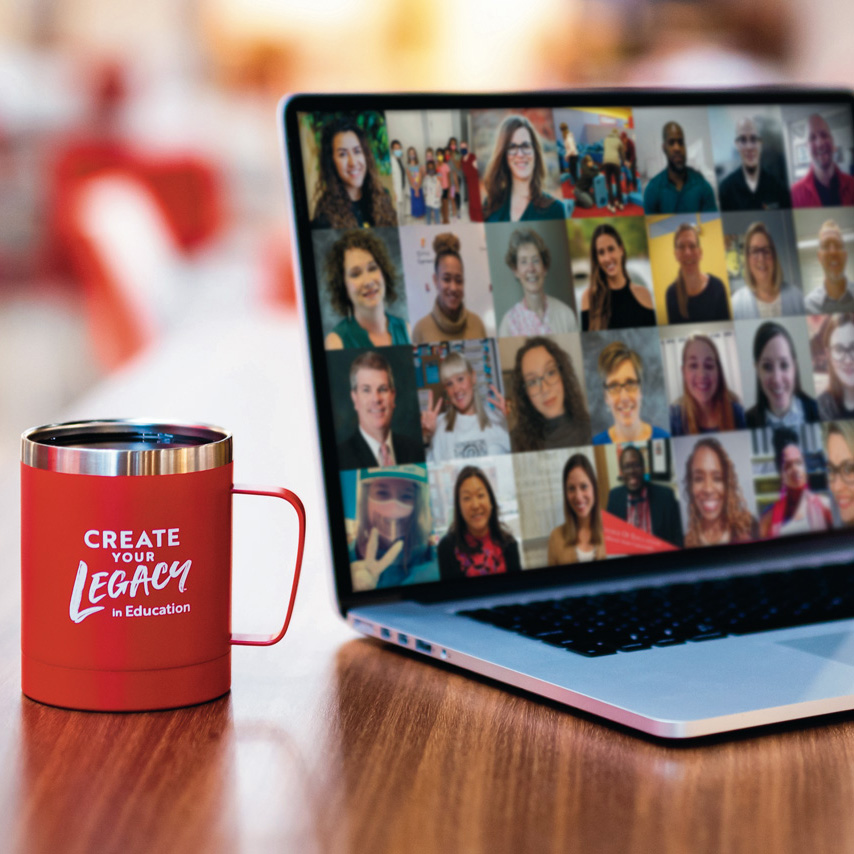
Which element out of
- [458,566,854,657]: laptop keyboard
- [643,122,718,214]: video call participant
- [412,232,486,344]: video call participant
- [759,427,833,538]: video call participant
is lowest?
[458,566,854,657]: laptop keyboard

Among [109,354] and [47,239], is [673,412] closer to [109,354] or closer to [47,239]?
[109,354]

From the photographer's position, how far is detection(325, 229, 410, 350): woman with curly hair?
67 cm

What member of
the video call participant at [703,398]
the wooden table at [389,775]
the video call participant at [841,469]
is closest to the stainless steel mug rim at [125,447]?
the wooden table at [389,775]

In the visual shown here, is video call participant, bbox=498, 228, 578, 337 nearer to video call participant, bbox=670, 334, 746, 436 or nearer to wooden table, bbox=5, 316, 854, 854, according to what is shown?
video call participant, bbox=670, 334, 746, 436

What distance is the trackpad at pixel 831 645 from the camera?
20.4 inches

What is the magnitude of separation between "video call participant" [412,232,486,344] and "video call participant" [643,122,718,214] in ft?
0.51

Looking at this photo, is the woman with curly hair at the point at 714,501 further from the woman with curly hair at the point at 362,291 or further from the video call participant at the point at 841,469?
the woman with curly hair at the point at 362,291

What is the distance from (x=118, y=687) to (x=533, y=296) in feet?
1.22

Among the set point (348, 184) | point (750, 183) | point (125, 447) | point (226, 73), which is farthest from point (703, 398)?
point (226, 73)

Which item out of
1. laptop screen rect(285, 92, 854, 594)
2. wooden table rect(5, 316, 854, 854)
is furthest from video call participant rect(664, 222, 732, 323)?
wooden table rect(5, 316, 854, 854)

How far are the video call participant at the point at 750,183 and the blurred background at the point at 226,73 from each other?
2811mm

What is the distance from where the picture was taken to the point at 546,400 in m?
0.71

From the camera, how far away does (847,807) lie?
386 millimetres

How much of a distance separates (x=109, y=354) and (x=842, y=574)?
6.74 ft
